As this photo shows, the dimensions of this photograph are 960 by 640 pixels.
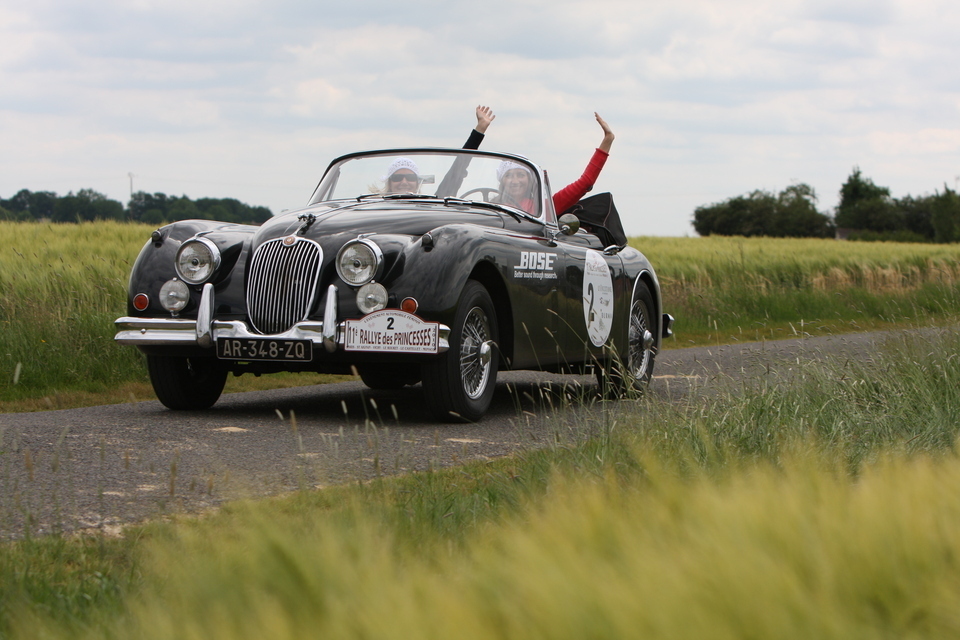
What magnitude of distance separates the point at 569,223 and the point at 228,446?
3.38 meters

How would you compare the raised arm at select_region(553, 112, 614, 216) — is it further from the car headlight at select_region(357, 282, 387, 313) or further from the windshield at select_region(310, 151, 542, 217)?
the car headlight at select_region(357, 282, 387, 313)

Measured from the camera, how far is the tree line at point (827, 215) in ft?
415

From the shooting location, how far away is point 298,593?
4.92 feet

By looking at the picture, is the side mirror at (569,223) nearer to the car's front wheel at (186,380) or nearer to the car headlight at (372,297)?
the car headlight at (372,297)

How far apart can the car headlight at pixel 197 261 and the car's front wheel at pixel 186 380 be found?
652 mm

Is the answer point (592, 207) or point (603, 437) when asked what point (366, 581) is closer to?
point (603, 437)

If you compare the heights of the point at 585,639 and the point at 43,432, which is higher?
the point at 585,639

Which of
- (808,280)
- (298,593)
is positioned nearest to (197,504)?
(298,593)

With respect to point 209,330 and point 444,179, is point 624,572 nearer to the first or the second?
point 209,330

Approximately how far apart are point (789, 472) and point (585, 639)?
0.61m

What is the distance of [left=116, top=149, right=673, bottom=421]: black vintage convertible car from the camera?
6434 millimetres

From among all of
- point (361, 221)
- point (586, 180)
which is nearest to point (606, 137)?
point (586, 180)

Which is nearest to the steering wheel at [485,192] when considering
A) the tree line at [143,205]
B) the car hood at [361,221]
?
the car hood at [361,221]

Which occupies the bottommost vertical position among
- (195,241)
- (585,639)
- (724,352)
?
(724,352)
